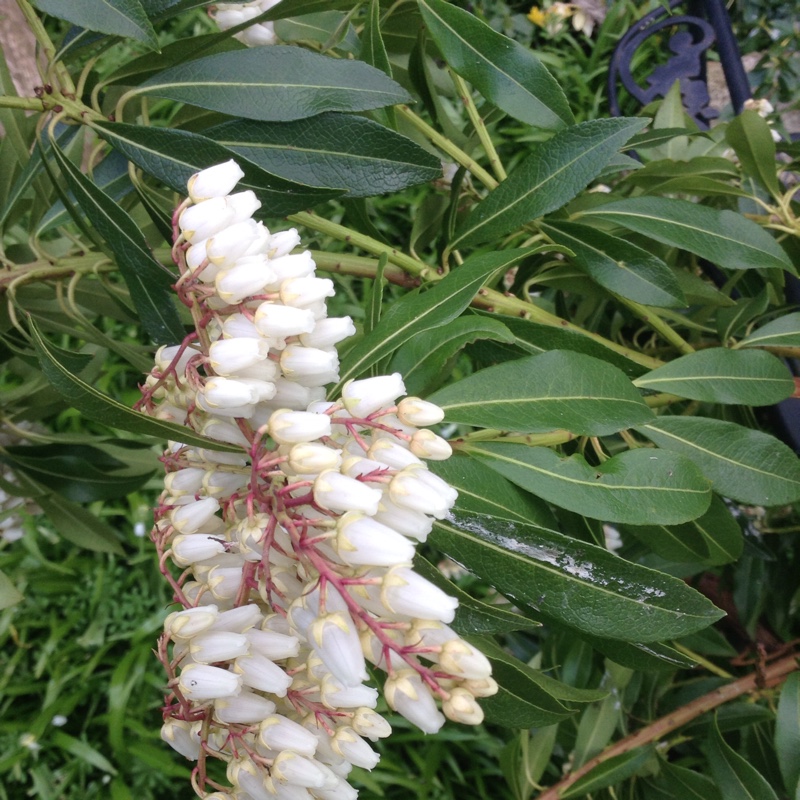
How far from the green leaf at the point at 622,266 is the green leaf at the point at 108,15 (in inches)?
21.1

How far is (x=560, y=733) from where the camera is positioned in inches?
57.6

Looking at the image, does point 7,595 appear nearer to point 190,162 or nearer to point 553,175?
point 190,162

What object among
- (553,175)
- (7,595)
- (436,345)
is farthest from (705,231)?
(7,595)

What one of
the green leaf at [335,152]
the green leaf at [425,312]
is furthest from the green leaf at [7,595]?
the green leaf at [335,152]

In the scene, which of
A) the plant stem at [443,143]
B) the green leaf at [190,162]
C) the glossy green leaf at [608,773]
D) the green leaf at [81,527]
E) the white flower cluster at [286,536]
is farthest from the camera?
the green leaf at [81,527]

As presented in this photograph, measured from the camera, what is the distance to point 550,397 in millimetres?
710

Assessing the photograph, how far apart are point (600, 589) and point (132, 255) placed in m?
0.57

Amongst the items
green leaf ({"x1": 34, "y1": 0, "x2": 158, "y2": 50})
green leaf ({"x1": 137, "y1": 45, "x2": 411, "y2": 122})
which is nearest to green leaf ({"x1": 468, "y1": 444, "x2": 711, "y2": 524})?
green leaf ({"x1": 137, "y1": 45, "x2": 411, "y2": 122})

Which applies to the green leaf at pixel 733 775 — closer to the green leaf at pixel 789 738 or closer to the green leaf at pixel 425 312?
the green leaf at pixel 789 738

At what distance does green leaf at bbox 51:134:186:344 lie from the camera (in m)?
0.77

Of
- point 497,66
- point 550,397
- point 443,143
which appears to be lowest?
point 550,397

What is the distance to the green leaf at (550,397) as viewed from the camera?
0.70 meters

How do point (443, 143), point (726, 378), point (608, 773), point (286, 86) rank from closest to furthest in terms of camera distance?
point (286, 86) → point (726, 378) → point (443, 143) → point (608, 773)

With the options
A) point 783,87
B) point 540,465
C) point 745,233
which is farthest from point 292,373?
point 783,87
